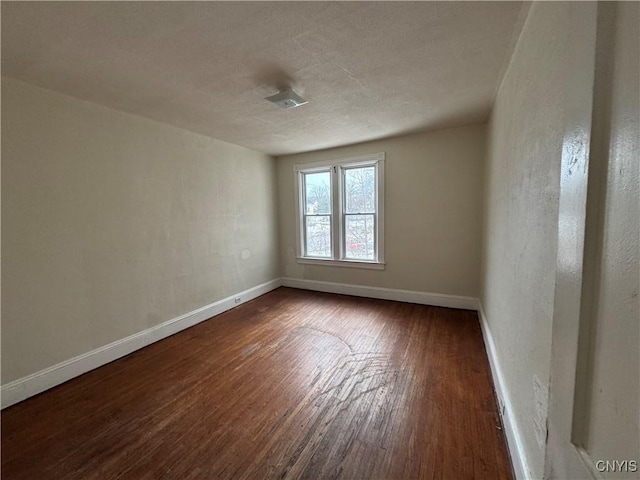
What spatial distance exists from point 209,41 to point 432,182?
10.2 ft

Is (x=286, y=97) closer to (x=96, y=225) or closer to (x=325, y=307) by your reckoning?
(x=96, y=225)

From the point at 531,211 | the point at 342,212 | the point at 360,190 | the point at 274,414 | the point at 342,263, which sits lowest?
the point at 274,414

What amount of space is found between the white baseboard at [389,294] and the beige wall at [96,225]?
152 cm

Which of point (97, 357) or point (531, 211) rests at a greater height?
point (531, 211)

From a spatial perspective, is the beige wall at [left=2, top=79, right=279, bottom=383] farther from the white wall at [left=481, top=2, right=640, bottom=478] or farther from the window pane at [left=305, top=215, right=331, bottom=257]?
the white wall at [left=481, top=2, right=640, bottom=478]

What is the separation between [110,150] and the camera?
101 inches

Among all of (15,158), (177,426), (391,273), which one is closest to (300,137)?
(391,273)

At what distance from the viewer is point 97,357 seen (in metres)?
2.47

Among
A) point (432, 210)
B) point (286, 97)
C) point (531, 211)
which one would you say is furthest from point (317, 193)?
point (531, 211)

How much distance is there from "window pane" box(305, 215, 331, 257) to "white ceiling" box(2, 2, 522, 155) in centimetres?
217

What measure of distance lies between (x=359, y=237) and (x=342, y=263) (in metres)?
0.53

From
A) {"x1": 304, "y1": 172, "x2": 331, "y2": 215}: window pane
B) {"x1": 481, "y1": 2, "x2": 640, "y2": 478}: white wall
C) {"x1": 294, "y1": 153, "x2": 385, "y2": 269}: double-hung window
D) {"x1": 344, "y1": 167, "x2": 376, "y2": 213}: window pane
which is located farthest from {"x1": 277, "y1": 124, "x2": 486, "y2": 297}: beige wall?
{"x1": 481, "y1": 2, "x2": 640, "y2": 478}: white wall

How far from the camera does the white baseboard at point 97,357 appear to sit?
2025 millimetres
